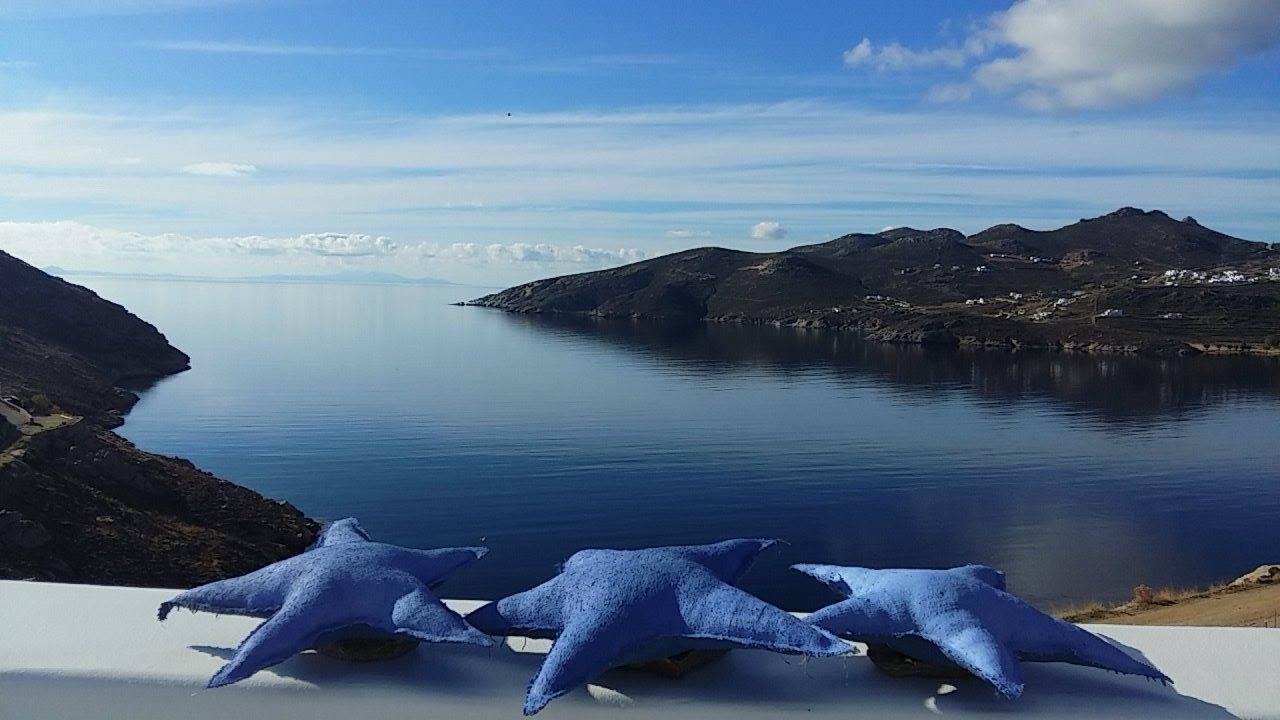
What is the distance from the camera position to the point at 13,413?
108 ft

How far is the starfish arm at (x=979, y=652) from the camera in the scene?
4.03m

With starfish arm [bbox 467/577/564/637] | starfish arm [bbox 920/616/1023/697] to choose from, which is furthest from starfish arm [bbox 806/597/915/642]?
starfish arm [bbox 467/577/564/637]

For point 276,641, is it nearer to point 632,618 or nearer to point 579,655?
point 579,655

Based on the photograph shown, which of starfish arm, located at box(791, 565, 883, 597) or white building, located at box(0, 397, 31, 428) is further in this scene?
white building, located at box(0, 397, 31, 428)

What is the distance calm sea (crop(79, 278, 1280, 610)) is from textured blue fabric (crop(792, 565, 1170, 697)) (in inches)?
899

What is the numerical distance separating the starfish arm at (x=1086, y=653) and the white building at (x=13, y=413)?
3351 cm

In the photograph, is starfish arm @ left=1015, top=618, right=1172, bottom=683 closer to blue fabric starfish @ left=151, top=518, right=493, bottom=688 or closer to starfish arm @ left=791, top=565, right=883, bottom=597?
starfish arm @ left=791, top=565, right=883, bottom=597

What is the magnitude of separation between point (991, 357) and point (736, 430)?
6020 cm

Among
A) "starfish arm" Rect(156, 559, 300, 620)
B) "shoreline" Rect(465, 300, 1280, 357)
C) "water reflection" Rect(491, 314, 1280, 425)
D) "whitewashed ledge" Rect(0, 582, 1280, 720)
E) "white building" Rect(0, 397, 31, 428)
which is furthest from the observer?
"shoreline" Rect(465, 300, 1280, 357)

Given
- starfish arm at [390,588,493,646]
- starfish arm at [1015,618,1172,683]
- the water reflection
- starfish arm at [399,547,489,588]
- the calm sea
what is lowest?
the calm sea

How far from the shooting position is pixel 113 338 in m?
80.5

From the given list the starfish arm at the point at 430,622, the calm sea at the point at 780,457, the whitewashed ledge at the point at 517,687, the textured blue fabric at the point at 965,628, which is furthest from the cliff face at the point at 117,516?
the textured blue fabric at the point at 965,628

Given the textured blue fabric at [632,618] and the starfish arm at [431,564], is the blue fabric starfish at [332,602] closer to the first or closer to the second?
the starfish arm at [431,564]

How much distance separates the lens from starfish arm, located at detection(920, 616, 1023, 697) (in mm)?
4031
